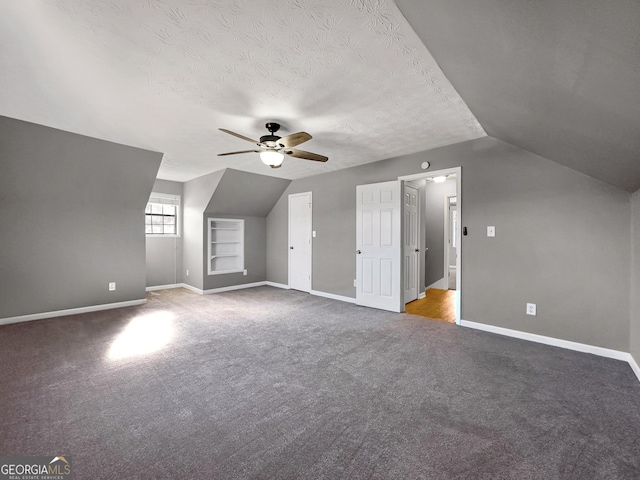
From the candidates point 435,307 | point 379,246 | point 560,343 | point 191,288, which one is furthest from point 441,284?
point 191,288

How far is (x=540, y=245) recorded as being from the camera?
10.4ft

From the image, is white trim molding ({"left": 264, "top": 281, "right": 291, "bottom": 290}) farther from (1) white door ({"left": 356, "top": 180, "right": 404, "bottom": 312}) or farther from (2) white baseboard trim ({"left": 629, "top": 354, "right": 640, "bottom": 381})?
(2) white baseboard trim ({"left": 629, "top": 354, "right": 640, "bottom": 381})

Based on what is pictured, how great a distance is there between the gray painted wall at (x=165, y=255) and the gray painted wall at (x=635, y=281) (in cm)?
743

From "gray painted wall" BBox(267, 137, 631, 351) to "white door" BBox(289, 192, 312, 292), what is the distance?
92.9 inches

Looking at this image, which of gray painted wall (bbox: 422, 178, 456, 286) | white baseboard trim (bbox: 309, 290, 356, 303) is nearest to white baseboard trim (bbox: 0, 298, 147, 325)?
white baseboard trim (bbox: 309, 290, 356, 303)

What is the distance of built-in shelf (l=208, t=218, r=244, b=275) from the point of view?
6137mm

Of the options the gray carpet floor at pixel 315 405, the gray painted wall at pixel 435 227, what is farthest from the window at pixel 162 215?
the gray painted wall at pixel 435 227

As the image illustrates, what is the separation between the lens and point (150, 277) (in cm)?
609

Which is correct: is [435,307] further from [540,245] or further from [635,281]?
[635,281]

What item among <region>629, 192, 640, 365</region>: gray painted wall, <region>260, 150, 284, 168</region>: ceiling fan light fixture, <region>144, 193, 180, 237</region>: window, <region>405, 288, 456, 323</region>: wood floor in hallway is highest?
<region>260, 150, 284, 168</region>: ceiling fan light fixture

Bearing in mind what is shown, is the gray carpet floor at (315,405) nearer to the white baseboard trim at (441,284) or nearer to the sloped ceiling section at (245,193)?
the sloped ceiling section at (245,193)

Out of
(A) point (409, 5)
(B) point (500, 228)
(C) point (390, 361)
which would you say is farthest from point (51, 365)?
(B) point (500, 228)

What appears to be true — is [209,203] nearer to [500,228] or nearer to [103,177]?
[103,177]

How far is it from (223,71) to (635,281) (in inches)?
164
